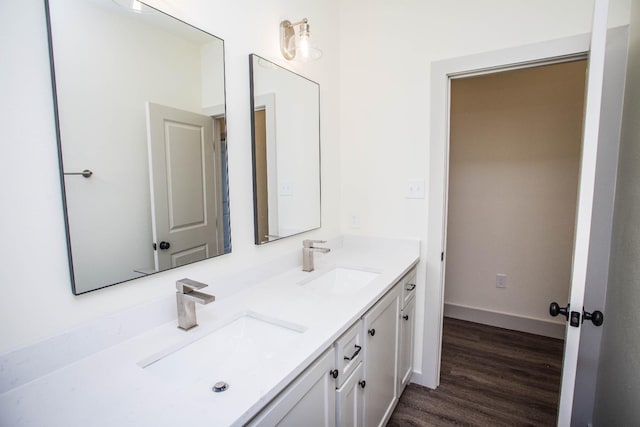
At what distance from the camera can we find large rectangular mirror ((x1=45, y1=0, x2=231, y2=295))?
2.90 ft

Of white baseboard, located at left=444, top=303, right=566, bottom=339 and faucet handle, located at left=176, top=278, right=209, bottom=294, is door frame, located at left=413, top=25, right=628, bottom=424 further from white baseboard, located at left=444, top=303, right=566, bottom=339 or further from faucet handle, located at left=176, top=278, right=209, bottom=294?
faucet handle, located at left=176, top=278, right=209, bottom=294

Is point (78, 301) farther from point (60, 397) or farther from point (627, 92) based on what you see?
point (627, 92)

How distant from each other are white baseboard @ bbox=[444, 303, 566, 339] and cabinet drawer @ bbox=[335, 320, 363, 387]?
7.04ft

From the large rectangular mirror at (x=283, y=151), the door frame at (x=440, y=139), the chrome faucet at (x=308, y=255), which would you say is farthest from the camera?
the chrome faucet at (x=308, y=255)

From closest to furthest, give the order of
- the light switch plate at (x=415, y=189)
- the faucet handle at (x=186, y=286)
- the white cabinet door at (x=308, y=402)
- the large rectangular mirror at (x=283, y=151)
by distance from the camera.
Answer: the white cabinet door at (x=308, y=402) < the faucet handle at (x=186, y=286) < the large rectangular mirror at (x=283, y=151) < the light switch plate at (x=415, y=189)

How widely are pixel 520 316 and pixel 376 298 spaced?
217cm

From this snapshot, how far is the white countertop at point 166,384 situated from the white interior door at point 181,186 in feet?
0.85

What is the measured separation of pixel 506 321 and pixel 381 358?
1937mm

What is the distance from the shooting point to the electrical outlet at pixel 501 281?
9.29 ft

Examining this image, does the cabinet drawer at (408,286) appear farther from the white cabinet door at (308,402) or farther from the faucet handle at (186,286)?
the faucet handle at (186,286)

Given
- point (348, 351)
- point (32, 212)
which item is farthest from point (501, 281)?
point (32, 212)

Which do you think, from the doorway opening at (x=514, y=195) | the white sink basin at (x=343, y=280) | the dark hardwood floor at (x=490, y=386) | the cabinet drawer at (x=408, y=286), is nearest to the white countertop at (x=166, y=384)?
the white sink basin at (x=343, y=280)

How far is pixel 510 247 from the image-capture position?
278cm

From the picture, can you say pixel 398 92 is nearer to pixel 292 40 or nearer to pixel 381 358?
pixel 292 40
